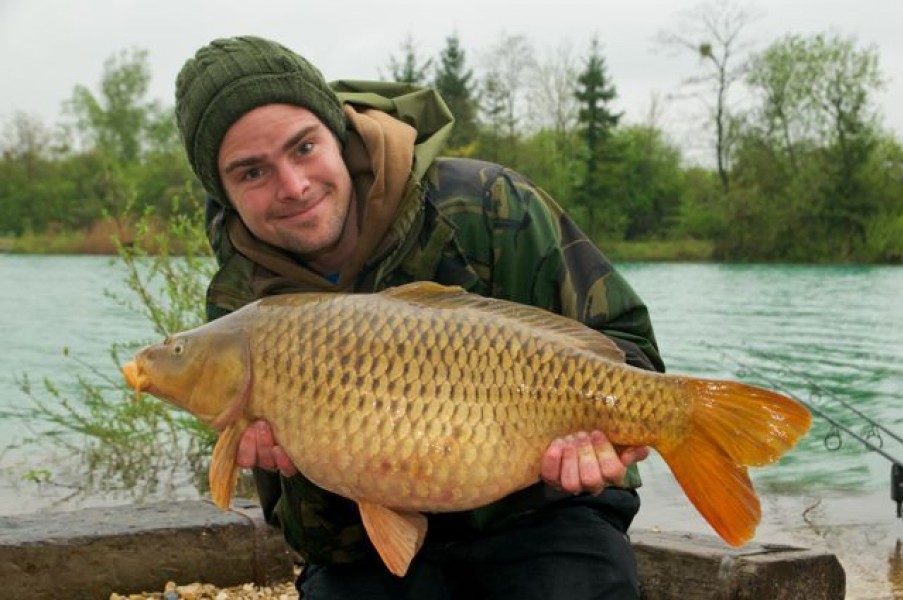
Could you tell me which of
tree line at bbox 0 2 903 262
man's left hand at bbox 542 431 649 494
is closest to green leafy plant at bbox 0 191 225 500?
man's left hand at bbox 542 431 649 494

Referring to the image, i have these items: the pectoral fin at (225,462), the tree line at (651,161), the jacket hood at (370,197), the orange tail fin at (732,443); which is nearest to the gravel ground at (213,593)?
the jacket hood at (370,197)

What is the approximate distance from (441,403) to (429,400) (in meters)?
0.02

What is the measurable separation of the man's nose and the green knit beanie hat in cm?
13

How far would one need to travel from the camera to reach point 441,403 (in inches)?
64.1

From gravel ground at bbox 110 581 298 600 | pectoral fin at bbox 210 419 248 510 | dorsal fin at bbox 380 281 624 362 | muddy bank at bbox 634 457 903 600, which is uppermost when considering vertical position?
dorsal fin at bbox 380 281 624 362

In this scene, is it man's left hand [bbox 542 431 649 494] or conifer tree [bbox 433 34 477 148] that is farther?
conifer tree [bbox 433 34 477 148]

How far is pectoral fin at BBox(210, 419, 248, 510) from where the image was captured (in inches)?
68.7

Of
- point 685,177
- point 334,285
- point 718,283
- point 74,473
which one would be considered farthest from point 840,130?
point 334,285

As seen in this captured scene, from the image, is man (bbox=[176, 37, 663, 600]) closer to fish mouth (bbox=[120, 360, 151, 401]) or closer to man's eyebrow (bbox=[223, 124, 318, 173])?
man's eyebrow (bbox=[223, 124, 318, 173])

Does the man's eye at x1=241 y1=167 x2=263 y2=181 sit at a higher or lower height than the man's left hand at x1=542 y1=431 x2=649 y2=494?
higher

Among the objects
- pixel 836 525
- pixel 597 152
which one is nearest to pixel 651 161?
pixel 597 152

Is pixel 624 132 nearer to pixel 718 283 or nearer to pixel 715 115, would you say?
pixel 715 115

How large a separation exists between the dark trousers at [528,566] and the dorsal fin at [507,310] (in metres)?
0.41

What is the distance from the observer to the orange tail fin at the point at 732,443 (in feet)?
5.35
